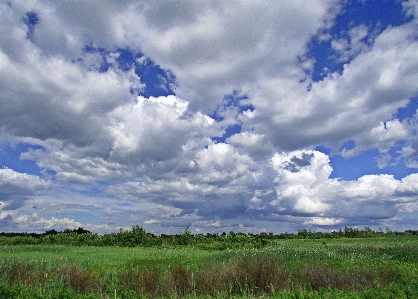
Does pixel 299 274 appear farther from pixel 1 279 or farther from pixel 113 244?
pixel 113 244

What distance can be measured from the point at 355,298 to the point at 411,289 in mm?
3032

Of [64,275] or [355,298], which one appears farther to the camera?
[64,275]

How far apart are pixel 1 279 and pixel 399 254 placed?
25378 mm

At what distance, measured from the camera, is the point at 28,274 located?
16062mm

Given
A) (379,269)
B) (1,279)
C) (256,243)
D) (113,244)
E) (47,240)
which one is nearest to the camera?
(1,279)

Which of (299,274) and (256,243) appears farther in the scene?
(256,243)

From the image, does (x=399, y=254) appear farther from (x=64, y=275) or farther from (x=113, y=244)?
(x=113, y=244)

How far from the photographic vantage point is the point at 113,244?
50031 mm

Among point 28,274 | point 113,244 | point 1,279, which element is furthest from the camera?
point 113,244

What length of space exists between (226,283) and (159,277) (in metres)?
3.09

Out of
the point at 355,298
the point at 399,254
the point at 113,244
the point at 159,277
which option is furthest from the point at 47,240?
the point at 355,298

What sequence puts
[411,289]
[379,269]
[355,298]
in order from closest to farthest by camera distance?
[355,298]
[411,289]
[379,269]

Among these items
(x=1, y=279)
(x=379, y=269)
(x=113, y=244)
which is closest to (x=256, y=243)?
(x=113, y=244)

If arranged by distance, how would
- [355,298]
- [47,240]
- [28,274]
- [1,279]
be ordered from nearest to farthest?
[355,298] → [1,279] → [28,274] → [47,240]
